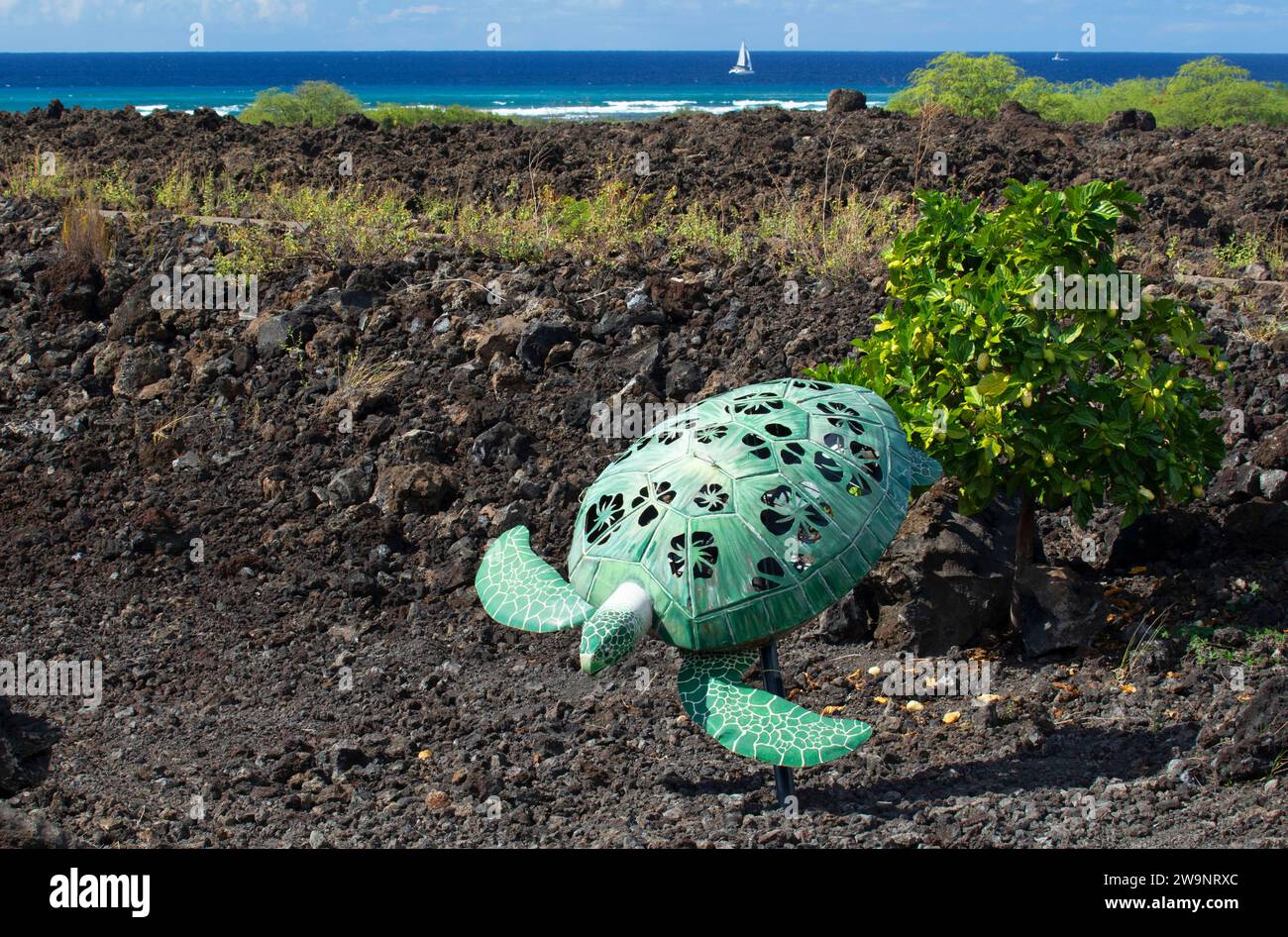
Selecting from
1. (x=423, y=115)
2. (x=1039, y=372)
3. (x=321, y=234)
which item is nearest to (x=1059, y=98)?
(x=423, y=115)

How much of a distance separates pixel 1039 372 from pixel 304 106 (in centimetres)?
2019

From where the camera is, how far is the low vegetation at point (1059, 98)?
61.7 feet

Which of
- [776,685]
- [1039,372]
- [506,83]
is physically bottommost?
[776,685]

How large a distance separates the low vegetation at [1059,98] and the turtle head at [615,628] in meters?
15.8

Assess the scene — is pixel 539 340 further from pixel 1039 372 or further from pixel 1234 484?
pixel 1234 484

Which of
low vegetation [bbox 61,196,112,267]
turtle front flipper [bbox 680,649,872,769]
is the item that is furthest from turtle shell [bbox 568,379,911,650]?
low vegetation [bbox 61,196,112,267]

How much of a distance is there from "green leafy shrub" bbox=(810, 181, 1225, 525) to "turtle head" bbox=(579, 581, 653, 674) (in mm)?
1539

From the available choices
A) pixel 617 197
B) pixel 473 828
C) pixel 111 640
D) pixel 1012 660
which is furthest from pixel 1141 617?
pixel 617 197

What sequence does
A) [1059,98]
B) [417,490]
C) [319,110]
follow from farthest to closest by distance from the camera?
[319,110], [1059,98], [417,490]

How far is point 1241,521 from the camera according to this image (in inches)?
221

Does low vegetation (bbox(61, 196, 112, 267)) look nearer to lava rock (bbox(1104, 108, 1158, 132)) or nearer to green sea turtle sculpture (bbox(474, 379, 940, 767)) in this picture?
green sea turtle sculpture (bbox(474, 379, 940, 767))

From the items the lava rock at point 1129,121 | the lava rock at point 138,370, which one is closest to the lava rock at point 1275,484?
the lava rock at point 138,370

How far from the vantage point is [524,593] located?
4.28 m

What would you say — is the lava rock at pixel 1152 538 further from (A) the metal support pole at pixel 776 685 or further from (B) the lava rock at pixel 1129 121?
(B) the lava rock at pixel 1129 121
